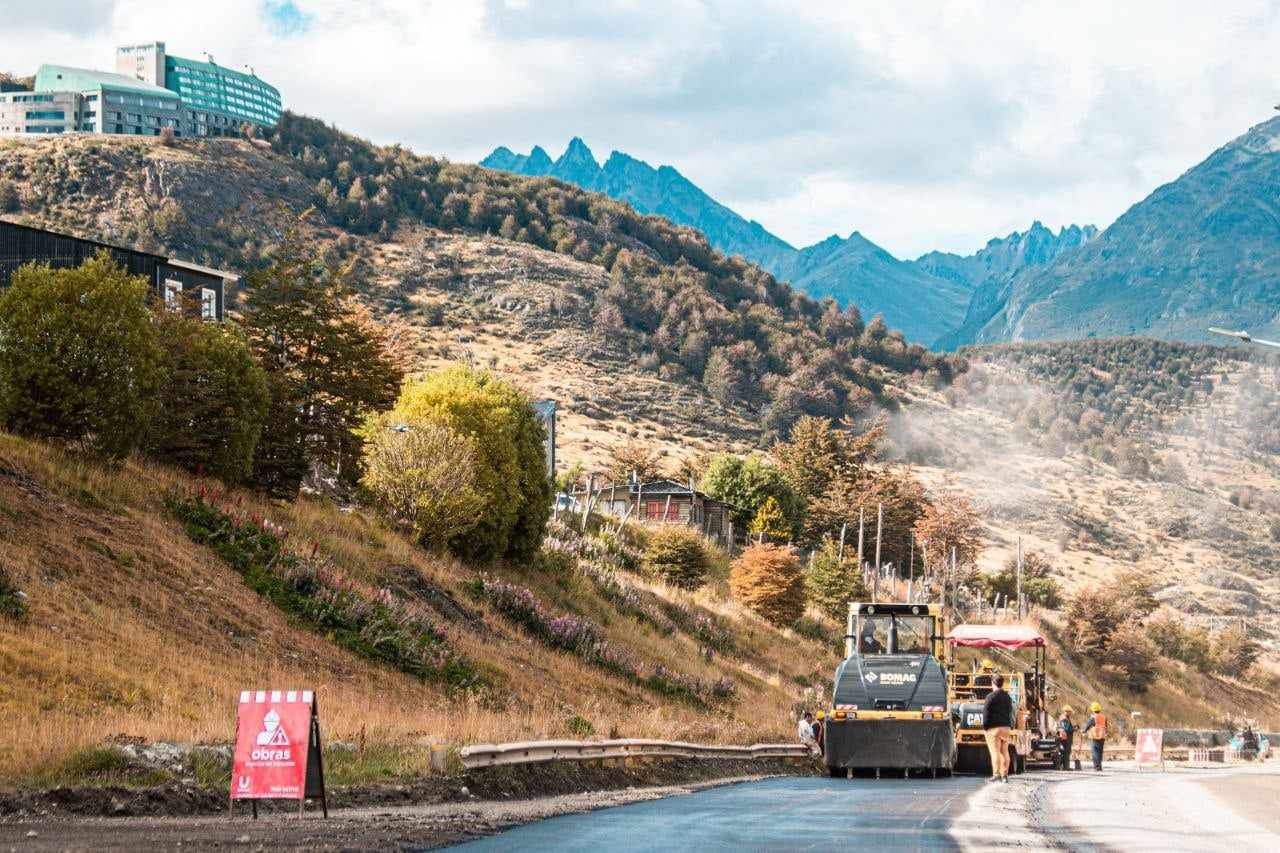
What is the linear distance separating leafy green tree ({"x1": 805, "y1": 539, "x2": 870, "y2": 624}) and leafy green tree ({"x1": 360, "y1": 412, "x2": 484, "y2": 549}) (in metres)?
30.5

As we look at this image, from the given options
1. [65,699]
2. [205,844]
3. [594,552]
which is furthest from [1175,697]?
[205,844]

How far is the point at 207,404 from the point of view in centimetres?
4197

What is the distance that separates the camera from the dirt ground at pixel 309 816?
13.1m

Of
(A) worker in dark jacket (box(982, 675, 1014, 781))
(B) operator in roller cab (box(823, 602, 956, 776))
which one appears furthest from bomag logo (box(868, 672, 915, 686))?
(A) worker in dark jacket (box(982, 675, 1014, 781))

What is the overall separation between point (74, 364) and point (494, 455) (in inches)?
708

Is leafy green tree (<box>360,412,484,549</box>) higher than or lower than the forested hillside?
lower

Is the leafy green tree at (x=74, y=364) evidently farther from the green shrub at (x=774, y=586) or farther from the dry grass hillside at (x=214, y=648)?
the green shrub at (x=774, y=586)

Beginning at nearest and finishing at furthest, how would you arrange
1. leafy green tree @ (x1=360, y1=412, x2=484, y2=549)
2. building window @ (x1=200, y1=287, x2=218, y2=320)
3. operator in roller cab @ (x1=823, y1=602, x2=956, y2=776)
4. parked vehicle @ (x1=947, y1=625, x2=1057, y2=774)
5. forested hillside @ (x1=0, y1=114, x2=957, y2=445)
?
operator in roller cab @ (x1=823, y1=602, x2=956, y2=776) → parked vehicle @ (x1=947, y1=625, x2=1057, y2=774) → leafy green tree @ (x1=360, y1=412, x2=484, y2=549) → building window @ (x1=200, y1=287, x2=218, y2=320) → forested hillside @ (x1=0, y1=114, x2=957, y2=445)

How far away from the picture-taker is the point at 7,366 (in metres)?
37.3

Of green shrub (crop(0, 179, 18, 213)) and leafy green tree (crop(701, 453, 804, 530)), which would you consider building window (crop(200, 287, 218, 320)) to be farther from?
green shrub (crop(0, 179, 18, 213))

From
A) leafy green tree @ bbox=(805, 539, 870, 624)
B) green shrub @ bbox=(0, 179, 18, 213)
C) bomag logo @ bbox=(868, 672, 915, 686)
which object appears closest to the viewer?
bomag logo @ bbox=(868, 672, 915, 686)

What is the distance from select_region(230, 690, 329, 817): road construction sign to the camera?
48.3 feet

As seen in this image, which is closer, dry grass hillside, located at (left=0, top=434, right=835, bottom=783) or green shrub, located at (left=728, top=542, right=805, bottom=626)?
dry grass hillside, located at (left=0, top=434, right=835, bottom=783)

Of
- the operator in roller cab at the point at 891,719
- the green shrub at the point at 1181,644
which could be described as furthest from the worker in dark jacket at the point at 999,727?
the green shrub at the point at 1181,644
